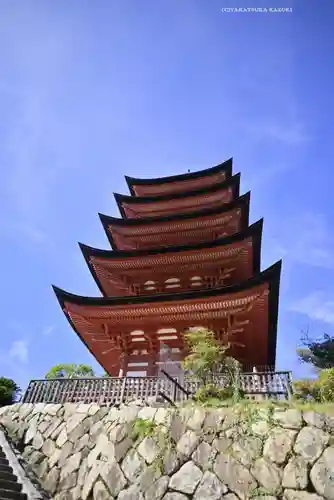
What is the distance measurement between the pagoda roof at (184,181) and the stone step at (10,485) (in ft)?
51.8

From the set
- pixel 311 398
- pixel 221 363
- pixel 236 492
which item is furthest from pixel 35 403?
pixel 311 398

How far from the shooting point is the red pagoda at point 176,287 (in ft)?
41.0

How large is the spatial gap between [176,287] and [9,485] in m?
9.43

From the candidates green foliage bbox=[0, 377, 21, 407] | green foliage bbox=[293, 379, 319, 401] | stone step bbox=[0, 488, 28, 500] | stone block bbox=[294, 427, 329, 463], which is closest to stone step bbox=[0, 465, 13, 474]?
stone step bbox=[0, 488, 28, 500]

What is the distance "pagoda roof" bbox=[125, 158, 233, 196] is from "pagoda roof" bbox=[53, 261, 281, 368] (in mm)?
9194

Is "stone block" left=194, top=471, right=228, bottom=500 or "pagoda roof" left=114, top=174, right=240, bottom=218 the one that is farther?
"pagoda roof" left=114, top=174, right=240, bottom=218

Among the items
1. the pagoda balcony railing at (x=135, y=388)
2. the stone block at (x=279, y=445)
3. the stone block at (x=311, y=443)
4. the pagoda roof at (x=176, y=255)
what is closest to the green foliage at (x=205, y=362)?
the pagoda balcony railing at (x=135, y=388)

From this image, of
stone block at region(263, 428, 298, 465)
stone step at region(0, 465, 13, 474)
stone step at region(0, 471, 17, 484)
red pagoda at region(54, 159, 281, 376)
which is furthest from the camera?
red pagoda at region(54, 159, 281, 376)

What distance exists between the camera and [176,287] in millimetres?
15312

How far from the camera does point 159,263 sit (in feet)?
49.4

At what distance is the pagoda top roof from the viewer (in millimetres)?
11672

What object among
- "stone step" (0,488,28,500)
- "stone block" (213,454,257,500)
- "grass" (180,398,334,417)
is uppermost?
"grass" (180,398,334,417)

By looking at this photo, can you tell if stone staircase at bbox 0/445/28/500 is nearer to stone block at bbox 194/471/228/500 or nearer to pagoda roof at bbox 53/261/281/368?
stone block at bbox 194/471/228/500

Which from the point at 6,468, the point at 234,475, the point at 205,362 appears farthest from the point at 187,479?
the point at 6,468
